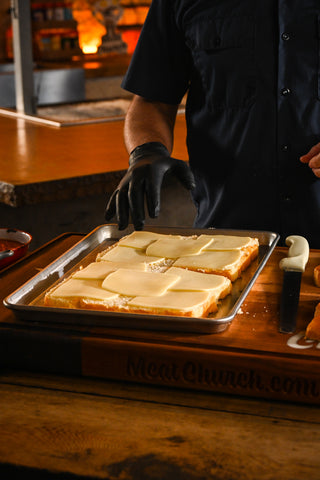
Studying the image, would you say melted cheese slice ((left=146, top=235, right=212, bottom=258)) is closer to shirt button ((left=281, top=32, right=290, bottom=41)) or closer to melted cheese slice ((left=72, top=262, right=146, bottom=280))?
melted cheese slice ((left=72, top=262, right=146, bottom=280))

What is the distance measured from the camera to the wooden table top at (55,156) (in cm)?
230

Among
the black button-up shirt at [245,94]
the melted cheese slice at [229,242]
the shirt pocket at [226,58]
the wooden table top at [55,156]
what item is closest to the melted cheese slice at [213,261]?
the melted cheese slice at [229,242]

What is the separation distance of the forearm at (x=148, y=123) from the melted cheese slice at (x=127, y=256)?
0.44 m

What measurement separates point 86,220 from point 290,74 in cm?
117

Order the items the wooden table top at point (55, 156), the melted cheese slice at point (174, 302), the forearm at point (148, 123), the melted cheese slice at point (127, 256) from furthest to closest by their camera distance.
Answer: the wooden table top at point (55, 156) → the forearm at point (148, 123) → the melted cheese slice at point (127, 256) → the melted cheese slice at point (174, 302)

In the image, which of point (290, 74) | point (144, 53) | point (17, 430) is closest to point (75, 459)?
point (17, 430)

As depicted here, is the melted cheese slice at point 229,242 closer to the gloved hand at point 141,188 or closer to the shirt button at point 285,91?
the gloved hand at point 141,188

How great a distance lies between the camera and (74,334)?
3.51ft

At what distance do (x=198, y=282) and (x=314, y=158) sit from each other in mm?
572

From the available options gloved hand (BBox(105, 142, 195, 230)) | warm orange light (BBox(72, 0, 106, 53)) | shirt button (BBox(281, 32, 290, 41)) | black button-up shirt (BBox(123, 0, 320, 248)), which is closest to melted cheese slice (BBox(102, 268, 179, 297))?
gloved hand (BBox(105, 142, 195, 230))

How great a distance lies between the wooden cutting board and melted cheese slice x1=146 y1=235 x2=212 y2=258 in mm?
316

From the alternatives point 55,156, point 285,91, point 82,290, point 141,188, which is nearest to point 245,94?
point 285,91

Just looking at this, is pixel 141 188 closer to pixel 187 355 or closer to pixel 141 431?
pixel 187 355

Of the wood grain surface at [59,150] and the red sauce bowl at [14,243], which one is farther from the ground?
the wood grain surface at [59,150]
